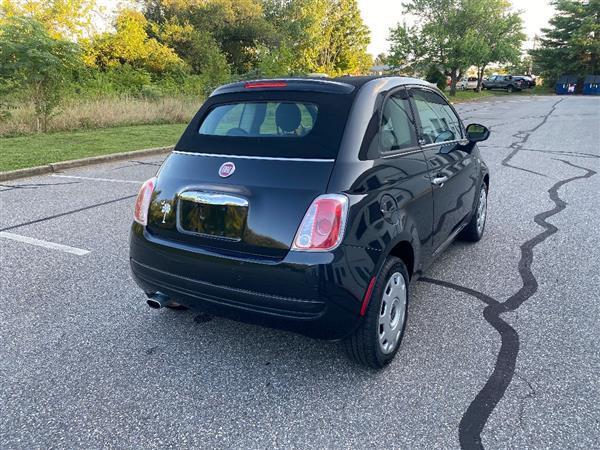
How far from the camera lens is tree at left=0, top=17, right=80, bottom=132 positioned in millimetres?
11648

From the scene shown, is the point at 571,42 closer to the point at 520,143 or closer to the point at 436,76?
the point at 436,76

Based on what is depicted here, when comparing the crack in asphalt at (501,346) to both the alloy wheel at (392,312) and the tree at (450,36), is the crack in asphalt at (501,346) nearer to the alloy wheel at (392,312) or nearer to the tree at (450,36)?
the alloy wheel at (392,312)

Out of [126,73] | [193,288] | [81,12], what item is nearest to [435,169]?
[193,288]

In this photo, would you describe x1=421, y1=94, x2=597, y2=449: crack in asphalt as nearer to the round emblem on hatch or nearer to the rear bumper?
the rear bumper

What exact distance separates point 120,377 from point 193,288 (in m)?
0.69

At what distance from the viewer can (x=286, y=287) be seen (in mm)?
2340

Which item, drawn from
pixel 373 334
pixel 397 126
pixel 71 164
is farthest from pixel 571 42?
pixel 373 334

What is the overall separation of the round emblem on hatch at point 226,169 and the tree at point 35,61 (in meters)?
11.6

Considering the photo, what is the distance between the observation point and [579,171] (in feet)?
28.2

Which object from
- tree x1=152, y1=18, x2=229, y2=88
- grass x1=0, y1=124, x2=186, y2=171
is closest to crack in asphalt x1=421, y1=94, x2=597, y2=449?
grass x1=0, y1=124, x2=186, y2=171

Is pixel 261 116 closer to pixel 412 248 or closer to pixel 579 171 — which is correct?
pixel 412 248

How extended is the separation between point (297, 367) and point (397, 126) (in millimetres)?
1705

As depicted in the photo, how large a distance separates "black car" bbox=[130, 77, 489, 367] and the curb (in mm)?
6627

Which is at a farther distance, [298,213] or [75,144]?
[75,144]
